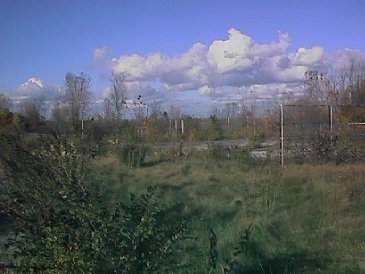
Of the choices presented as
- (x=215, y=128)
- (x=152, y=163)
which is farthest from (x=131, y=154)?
(x=215, y=128)

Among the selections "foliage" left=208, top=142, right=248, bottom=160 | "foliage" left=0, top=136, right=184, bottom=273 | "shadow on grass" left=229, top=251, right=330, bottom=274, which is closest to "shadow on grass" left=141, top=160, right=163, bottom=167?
"foliage" left=208, top=142, right=248, bottom=160

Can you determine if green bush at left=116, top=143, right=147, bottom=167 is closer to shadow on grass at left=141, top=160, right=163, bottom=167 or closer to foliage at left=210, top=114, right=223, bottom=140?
shadow on grass at left=141, top=160, right=163, bottom=167

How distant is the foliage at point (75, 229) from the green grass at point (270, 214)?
0.86 meters

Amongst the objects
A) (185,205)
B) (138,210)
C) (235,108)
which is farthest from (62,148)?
(235,108)

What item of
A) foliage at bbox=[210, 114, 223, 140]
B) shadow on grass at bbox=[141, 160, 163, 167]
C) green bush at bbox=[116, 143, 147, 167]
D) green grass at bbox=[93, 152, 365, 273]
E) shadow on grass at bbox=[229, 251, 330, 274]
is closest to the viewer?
shadow on grass at bbox=[229, 251, 330, 274]

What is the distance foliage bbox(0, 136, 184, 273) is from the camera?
596 cm

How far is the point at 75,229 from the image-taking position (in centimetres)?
623

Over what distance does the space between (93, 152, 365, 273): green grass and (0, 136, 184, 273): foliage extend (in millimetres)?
862

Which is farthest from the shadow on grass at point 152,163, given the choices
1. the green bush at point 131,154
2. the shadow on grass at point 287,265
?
the shadow on grass at point 287,265

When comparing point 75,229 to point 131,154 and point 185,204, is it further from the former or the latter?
point 131,154

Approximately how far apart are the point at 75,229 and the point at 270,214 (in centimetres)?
668

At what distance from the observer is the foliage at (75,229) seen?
5961 mm

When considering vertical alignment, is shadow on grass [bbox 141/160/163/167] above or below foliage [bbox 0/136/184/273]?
below

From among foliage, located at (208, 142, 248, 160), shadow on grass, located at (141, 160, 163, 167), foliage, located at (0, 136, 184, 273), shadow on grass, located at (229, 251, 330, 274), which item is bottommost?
shadow on grass, located at (141, 160, 163, 167)
